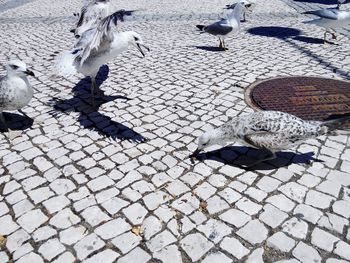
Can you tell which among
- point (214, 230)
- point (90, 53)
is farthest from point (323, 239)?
point (90, 53)

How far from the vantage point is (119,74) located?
8.12 m

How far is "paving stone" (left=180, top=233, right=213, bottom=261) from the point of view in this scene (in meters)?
3.58

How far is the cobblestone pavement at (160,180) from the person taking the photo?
3.68 meters

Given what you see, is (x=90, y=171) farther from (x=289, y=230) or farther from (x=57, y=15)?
(x=57, y=15)

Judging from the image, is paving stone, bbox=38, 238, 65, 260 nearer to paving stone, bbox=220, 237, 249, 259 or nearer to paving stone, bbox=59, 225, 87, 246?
paving stone, bbox=59, 225, 87, 246

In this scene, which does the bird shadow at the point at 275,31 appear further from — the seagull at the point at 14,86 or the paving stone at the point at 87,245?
the paving stone at the point at 87,245

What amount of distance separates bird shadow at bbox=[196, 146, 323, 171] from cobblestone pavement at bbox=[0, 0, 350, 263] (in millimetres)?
24

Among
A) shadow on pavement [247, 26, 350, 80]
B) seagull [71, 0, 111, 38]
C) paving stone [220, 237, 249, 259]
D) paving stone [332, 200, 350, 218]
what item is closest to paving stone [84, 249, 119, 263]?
paving stone [220, 237, 249, 259]

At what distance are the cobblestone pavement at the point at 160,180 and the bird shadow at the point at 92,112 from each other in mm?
19

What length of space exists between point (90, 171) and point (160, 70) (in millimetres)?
4013

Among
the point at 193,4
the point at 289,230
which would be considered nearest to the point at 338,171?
the point at 289,230

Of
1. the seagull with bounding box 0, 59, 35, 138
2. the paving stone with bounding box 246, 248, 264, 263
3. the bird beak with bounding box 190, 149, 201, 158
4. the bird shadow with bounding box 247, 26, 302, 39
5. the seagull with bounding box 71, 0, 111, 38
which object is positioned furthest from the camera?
the bird shadow with bounding box 247, 26, 302, 39

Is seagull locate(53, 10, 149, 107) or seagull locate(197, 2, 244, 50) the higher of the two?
seagull locate(53, 10, 149, 107)

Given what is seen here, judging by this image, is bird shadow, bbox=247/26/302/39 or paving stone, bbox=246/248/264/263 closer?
paving stone, bbox=246/248/264/263
